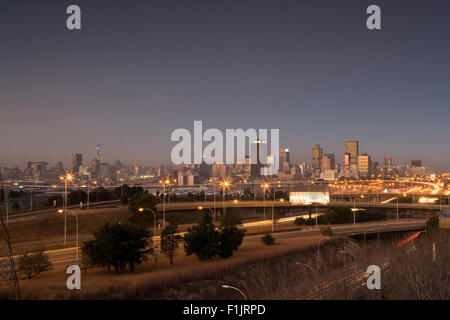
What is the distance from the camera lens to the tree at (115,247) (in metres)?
26.5

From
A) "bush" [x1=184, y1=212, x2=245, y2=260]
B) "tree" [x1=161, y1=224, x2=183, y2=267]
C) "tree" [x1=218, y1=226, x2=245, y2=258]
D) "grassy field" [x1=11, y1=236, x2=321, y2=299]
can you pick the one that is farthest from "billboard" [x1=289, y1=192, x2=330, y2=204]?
"tree" [x1=161, y1=224, x2=183, y2=267]

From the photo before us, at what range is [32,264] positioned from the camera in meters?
24.8

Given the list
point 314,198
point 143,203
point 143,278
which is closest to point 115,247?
point 143,278

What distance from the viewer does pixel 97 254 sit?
26.5 meters

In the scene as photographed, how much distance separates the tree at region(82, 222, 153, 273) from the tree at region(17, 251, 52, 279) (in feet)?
8.84

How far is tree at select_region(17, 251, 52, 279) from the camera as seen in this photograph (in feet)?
80.3

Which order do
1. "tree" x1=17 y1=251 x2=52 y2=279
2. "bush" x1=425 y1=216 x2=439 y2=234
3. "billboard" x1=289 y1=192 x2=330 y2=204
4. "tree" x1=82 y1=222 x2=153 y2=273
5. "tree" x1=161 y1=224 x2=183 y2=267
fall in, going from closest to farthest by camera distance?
"tree" x1=17 y1=251 x2=52 y2=279, "tree" x1=82 y1=222 x2=153 y2=273, "tree" x1=161 y1=224 x2=183 y2=267, "bush" x1=425 y1=216 x2=439 y2=234, "billboard" x1=289 y1=192 x2=330 y2=204

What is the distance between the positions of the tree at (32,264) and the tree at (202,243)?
37.0 ft

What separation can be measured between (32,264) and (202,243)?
1298 centimetres

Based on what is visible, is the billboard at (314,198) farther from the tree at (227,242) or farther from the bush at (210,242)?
the tree at (227,242)

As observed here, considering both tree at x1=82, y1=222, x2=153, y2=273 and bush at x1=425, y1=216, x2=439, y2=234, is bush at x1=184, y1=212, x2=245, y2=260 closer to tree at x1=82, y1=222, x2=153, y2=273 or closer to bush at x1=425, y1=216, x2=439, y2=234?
tree at x1=82, y1=222, x2=153, y2=273

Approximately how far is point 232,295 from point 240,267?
13.9 ft
